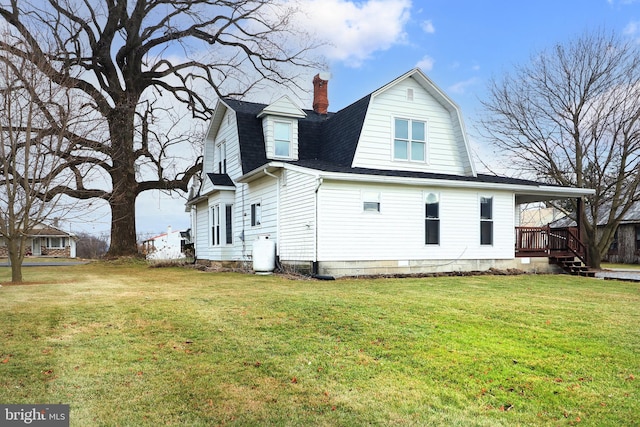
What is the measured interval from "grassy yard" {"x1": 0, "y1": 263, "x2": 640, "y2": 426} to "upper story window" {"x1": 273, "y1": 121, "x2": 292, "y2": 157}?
10.1 meters

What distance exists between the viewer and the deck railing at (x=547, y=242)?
59.2 ft

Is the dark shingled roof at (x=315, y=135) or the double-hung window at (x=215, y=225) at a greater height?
the dark shingled roof at (x=315, y=135)

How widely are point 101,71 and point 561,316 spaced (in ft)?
81.0

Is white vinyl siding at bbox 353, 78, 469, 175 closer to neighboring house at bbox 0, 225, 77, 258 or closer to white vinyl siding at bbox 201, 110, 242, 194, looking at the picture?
white vinyl siding at bbox 201, 110, 242, 194

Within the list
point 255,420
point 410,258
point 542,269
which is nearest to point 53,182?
point 410,258

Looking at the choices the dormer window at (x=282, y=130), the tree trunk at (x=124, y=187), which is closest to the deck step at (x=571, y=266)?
the dormer window at (x=282, y=130)

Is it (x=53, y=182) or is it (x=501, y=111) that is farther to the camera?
(x=501, y=111)

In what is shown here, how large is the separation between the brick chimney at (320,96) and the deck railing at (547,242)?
31.0 ft

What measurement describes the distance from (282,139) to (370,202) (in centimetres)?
546

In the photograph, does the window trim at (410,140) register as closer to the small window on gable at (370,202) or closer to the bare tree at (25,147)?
the small window on gable at (370,202)

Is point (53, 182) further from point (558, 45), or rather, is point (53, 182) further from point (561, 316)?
point (558, 45)

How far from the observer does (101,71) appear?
84.2 feet

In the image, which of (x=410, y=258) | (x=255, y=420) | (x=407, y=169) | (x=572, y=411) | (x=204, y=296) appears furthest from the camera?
(x=407, y=169)

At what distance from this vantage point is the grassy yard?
14.0ft
